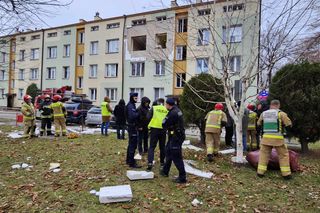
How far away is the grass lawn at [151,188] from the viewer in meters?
5.62

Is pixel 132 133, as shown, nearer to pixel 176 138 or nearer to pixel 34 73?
pixel 176 138

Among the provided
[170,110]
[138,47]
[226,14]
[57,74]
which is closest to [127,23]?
[138,47]

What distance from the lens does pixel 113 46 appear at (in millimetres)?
38000

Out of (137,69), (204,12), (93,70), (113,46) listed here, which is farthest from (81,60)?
(204,12)

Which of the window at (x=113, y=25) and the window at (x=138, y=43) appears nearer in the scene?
the window at (x=138, y=43)

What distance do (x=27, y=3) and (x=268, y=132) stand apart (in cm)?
763

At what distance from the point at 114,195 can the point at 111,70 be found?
33215 mm

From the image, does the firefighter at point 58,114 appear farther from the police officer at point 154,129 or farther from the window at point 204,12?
the window at point 204,12

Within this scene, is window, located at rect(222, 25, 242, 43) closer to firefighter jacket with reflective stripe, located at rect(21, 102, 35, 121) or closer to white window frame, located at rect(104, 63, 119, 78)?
firefighter jacket with reflective stripe, located at rect(21, 102, 35, 121)

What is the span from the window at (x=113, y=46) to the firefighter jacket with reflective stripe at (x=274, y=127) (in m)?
31.8

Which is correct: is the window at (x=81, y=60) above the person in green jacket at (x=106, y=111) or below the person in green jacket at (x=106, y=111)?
above

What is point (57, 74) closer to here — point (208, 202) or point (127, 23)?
point (127, 23)

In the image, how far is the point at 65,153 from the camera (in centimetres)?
950

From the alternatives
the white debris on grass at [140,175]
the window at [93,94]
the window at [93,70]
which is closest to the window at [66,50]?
the window at [93,70]
